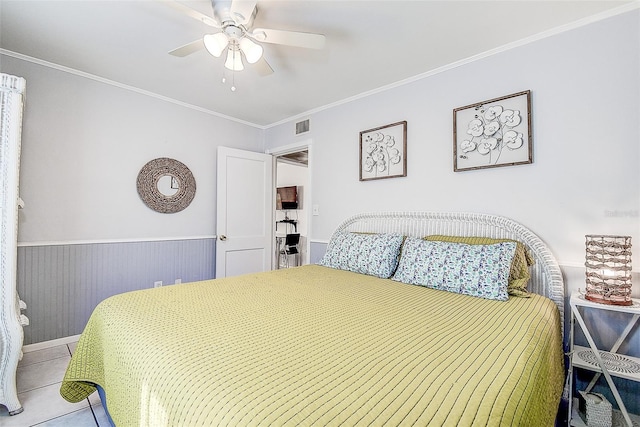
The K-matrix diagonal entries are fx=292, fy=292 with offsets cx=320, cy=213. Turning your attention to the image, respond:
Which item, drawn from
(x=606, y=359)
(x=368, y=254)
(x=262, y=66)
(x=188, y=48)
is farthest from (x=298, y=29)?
(x=606, y=359)

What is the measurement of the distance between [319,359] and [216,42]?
1765 mm

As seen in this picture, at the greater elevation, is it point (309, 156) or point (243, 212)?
point (309, 156)

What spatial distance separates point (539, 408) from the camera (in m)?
0.98

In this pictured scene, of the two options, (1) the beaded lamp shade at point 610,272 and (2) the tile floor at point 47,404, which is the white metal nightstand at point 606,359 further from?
(2) the tile floor at point 47,404

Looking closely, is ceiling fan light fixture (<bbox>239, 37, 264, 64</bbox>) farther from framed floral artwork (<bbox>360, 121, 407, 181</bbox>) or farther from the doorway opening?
the doorway opening

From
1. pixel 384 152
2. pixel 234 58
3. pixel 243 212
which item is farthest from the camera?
pixel 243 212

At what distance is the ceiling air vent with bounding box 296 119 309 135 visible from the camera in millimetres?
3562

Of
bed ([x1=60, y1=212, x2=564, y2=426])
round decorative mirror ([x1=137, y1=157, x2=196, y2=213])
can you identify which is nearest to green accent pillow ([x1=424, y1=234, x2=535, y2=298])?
bed ([x1=60, y1=212, x2=564, y2=426])

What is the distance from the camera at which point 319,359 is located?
948 millimetres

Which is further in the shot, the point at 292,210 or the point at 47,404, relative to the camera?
the point at 292,210

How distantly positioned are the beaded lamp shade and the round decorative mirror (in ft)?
11.5

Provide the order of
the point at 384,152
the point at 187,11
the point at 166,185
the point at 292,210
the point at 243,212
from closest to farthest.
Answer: the point at 187,11, the point at 384,152, the point at 166,185, the point at 243,212, the point at 292,210

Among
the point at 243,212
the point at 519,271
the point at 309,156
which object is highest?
the point at 309,156

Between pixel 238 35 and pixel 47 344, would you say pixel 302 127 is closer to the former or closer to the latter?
pixel 238 35
